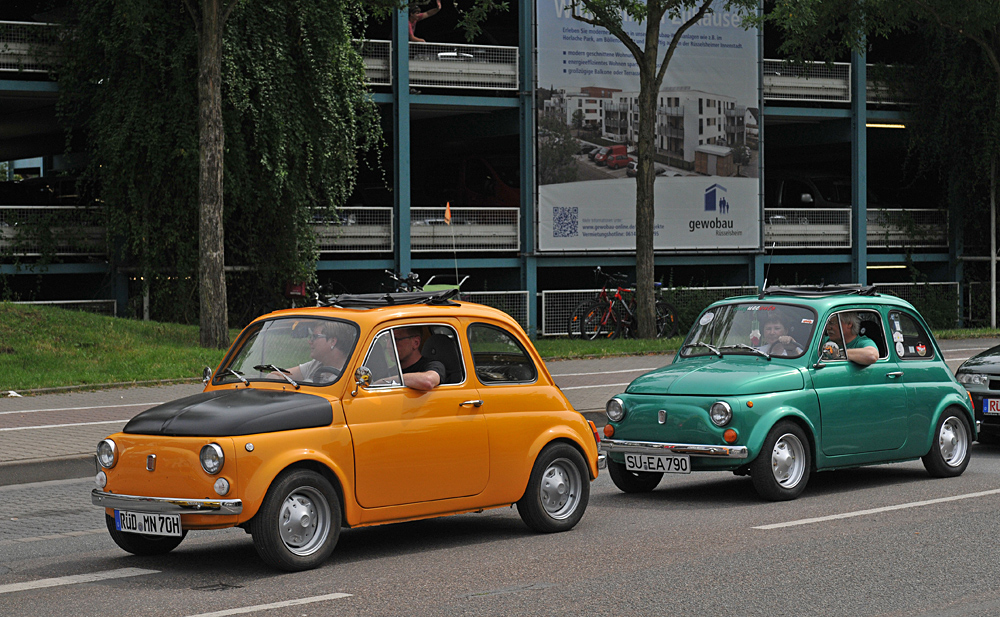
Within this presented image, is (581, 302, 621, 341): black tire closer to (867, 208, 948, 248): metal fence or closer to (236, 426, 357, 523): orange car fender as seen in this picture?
(867, 208, 948, 248): metal fence

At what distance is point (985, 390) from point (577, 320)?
17877 millimetres

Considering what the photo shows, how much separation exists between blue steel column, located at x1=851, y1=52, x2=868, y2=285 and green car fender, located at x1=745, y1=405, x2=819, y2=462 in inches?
1038

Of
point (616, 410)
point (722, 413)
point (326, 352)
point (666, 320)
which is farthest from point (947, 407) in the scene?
point (666, 320)

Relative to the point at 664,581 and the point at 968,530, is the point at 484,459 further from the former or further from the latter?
the point at 968,530

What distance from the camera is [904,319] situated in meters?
11.0

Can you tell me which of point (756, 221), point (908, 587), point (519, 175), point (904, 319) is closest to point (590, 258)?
point (519, 175)

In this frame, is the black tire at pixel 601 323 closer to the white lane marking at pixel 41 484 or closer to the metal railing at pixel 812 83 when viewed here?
the metal railing at pixel 812 83

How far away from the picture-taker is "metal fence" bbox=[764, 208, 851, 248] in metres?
34.2

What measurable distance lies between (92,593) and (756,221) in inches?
1113

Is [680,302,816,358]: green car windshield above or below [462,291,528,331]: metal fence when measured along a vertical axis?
above

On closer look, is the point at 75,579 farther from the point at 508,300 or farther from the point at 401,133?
the point at 508,300

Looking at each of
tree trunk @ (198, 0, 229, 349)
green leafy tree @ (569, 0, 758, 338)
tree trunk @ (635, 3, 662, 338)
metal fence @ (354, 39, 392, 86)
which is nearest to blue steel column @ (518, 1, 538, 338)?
metal fence @ (354, 39, 392, 86)

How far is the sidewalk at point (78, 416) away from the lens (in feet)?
38.9

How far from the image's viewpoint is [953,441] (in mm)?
11102
